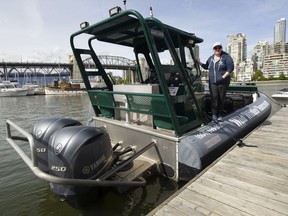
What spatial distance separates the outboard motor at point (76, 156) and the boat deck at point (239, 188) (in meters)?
0.96

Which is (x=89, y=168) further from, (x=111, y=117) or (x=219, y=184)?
(x=111, y=117)

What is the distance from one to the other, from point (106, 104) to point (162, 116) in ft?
5.46

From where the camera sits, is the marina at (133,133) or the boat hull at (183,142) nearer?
the marina at (133,133)

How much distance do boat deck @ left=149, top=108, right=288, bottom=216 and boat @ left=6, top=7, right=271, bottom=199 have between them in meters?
0.38

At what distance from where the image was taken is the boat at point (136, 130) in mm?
2834

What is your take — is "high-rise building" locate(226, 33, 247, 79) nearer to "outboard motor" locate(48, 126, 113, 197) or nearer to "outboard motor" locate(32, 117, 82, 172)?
"outboard motor" locate(32, 117, 82, 172)

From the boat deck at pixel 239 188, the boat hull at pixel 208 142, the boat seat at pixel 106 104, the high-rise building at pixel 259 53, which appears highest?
the high-rise building at pixel 259 53

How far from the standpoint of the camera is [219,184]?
3.04 metres

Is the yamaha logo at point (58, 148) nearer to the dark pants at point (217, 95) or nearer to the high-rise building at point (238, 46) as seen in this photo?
the dark pants at point (217, 95)

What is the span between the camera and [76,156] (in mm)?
2777

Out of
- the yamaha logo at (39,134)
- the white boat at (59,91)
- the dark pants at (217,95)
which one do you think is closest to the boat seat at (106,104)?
the yamaha logo at (39,134)

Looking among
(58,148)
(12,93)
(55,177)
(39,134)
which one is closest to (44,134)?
(39,134)

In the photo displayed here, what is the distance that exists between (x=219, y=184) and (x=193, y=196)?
49 cm

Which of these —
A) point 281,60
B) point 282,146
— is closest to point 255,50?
point 281,60
